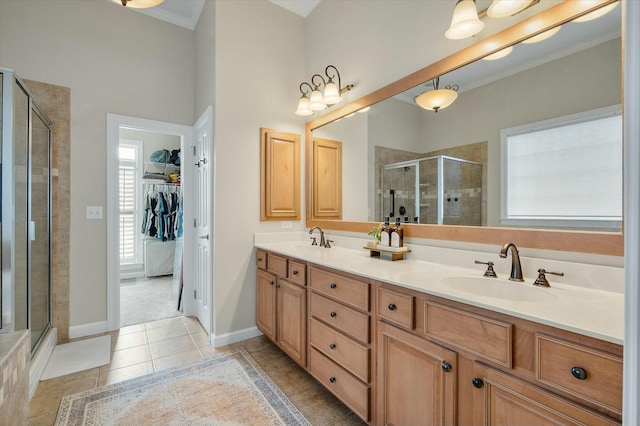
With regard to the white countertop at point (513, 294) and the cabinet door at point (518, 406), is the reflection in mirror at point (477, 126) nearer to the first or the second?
the white countertop at point (513, 294)

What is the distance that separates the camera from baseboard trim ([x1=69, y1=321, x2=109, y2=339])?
276cm

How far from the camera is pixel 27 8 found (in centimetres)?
260

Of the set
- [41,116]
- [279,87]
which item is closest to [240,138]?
[279,87]

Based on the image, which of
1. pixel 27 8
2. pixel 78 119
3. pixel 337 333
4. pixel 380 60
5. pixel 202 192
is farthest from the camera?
pixel 202 192

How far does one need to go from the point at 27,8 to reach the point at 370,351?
3.90 meters

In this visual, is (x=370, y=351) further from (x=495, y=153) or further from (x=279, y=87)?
(x=279, y=87)

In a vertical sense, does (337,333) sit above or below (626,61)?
below

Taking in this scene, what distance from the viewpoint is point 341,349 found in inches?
66.6

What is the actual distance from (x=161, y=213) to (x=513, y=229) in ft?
16.8

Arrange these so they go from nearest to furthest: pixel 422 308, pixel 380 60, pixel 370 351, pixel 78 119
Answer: pixel 422 308 < pixel 370 351 < pixel 380 60 < pixel 78 119

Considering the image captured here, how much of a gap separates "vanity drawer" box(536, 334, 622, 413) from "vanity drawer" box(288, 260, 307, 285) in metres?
1.37

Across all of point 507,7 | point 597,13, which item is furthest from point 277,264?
point 597,13

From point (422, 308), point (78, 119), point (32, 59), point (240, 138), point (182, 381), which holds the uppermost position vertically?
point (32, 59)

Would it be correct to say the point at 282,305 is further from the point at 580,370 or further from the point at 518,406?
the point at 580,370
